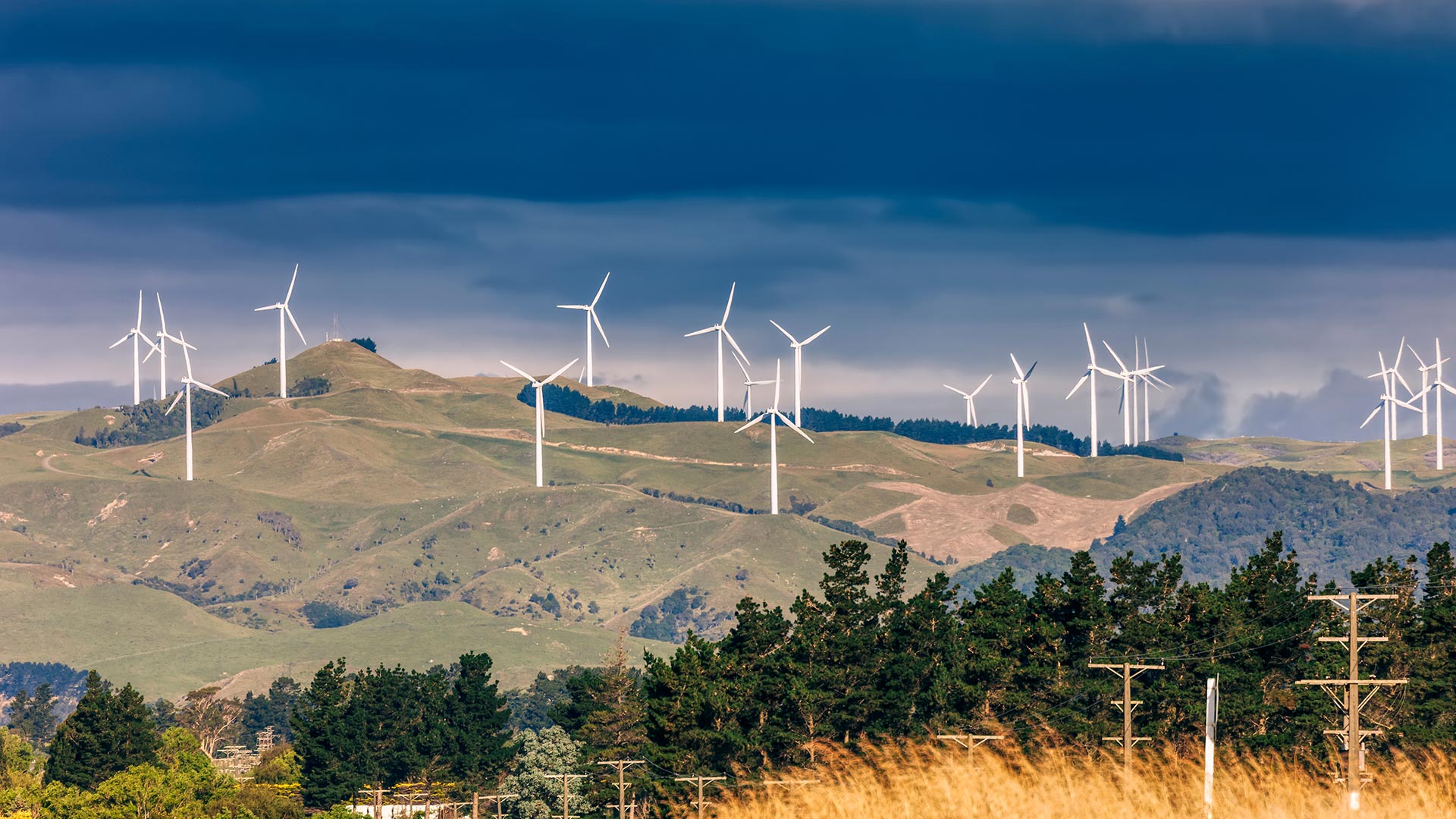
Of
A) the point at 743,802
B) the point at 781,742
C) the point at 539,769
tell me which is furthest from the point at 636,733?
the point at 743,802

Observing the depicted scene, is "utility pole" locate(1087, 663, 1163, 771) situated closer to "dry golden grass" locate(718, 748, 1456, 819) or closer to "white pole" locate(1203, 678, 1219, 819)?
"dry golden grass" locate(718, 748, 1456, 819)

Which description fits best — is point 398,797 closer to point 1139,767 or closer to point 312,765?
point 312,765

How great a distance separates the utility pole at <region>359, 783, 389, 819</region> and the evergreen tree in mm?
16467

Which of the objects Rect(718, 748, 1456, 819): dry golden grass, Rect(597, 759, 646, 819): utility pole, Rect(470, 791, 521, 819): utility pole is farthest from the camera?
Rect(470, 791, 521, 819): utility pole

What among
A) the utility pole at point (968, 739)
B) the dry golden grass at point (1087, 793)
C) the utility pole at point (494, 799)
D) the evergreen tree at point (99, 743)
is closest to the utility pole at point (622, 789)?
the utility pole at point (968, 739)

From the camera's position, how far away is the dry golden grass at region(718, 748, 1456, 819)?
17.4 metres

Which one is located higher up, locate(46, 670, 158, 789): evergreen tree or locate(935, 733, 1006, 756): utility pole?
locate(935, 733, 1006, 756): utility pole

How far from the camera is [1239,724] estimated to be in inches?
3029

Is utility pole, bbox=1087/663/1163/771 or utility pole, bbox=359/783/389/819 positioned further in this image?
utility pole, bbox=359/783/389/819

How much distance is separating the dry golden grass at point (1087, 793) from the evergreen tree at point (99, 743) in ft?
416

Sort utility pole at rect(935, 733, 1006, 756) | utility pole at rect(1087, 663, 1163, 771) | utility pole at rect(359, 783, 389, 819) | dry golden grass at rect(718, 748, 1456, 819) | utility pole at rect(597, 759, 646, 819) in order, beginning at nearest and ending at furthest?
dry golden grass at rect(718, 748, 1456, 819), utility pole at rect(1087, 663, 1163, 771), utility pole at rect(935, 733, 1006, 756), utility pole at rect(597, 759, 646, 819), utility pole at rect(359, 783, 389, 819)

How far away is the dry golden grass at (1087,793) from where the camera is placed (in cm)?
1741

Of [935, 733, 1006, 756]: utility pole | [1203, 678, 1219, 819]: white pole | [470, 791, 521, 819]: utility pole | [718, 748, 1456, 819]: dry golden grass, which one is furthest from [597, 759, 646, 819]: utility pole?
[1203, 678, 1219, 819]: white pole

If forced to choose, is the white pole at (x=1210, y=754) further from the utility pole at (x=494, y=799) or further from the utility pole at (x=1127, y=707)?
the utility pole at (x=494, y=799)
